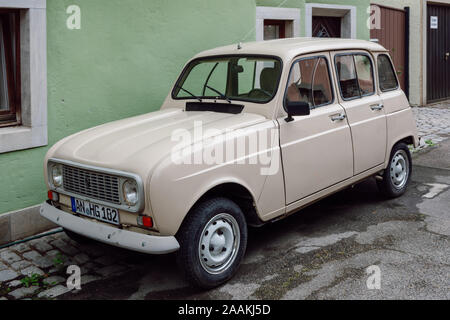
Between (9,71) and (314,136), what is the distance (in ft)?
11.1

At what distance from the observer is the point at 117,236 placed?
413 centimetres

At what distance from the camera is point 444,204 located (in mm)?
6410

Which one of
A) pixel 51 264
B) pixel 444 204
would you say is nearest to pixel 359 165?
pixel 444 204

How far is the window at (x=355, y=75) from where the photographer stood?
5773 mm

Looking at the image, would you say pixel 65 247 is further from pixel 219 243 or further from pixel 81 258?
pixel 219 243

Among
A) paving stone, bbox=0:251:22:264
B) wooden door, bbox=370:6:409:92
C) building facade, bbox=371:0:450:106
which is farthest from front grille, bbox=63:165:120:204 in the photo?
building facade, bbox=371:0:450:106

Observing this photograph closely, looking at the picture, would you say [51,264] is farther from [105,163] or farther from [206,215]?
[206,215]

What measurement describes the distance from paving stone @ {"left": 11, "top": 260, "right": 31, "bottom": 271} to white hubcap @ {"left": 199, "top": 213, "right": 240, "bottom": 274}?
1.90 m

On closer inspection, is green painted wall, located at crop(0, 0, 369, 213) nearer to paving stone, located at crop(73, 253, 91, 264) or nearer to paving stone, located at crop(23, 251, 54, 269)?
paving stone, located at crop(23, 251, 54, 269)

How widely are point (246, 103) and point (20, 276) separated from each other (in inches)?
103

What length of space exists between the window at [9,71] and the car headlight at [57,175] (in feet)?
4.65

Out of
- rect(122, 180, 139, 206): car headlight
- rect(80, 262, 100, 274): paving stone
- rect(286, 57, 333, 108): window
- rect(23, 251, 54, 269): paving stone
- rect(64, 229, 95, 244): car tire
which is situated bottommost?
rect(80, 262, 100, 274): paving stone

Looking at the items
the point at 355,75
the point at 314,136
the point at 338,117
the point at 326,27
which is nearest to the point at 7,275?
the point at 314,136

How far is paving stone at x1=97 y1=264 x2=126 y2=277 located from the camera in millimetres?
4863
